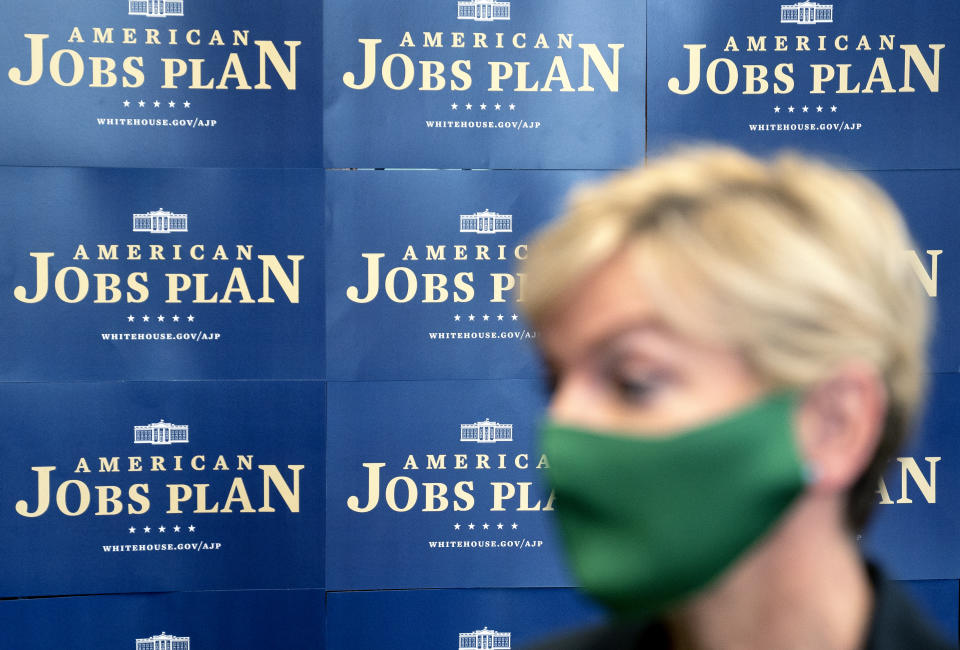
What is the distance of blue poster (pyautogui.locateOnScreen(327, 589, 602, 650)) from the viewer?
204 centimetres

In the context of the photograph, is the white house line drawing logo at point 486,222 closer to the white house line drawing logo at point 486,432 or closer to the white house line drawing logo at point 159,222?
the white house line drawing logo at point 486,432

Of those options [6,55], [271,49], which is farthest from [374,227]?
[6,55]

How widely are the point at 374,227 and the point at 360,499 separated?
59cm

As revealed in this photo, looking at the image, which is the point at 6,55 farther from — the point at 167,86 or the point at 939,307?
the point at 939,307

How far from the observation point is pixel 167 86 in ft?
6.49

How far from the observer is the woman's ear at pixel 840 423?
1.98 ft

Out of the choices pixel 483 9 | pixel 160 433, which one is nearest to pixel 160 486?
pixel 160 433

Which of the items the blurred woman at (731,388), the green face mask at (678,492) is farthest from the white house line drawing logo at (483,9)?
the green face mask at (678,492)

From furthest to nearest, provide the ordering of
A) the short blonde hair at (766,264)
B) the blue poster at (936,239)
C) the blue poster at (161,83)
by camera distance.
A: the blue poster at (936,239) < the blue poster at (161,83) < the short blonde hair at (766,264)

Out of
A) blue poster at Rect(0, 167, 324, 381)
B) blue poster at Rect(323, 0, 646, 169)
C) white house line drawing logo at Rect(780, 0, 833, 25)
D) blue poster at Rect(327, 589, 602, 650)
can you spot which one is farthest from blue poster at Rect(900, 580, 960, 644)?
blue poster at Rect(0, 167, 324, 381)

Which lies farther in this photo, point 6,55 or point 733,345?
point 6,55

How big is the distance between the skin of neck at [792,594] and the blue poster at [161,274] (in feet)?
4.80

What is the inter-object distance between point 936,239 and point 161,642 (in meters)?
1.89

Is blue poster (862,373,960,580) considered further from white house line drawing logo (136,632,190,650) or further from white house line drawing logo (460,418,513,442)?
white house line drawing logo (136,632,190,650)
